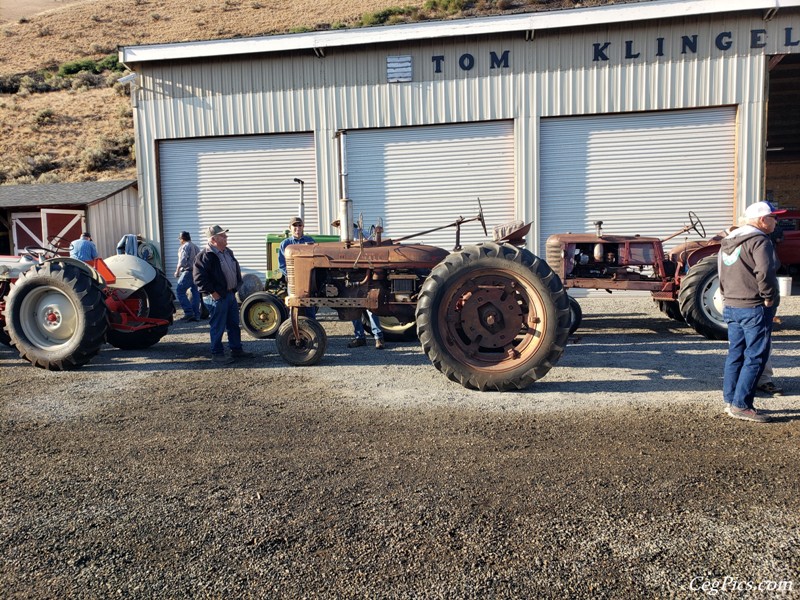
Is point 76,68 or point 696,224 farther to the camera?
point 76,68

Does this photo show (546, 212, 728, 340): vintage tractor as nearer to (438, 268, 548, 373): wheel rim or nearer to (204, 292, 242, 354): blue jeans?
(438, 268, 548, 373): wheel rim

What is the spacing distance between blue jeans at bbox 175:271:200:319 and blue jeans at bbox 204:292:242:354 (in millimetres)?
3380

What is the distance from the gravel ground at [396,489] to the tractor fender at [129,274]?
→ 1738mm

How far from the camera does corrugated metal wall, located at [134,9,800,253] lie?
12062mm

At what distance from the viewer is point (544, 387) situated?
550 cm

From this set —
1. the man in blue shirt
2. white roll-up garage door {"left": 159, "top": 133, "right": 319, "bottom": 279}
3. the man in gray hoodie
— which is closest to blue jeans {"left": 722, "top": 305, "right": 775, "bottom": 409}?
the man in gray hoodie

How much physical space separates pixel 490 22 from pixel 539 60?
1.27m

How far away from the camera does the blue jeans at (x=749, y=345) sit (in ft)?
14.4

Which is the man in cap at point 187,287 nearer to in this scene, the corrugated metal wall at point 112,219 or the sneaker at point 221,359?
the sneaker at point 221,359

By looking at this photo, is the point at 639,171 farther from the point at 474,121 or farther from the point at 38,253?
the point at 38,253

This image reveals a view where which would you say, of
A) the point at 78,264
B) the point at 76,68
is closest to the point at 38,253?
the point at 78,264

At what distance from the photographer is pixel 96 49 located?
149ft

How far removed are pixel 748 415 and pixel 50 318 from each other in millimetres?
6768

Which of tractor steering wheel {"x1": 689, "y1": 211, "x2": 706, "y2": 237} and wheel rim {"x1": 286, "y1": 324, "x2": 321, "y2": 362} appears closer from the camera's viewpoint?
wheel rim {"x1": 286, "y1": 324, "x2": 321, "y2": 362}
